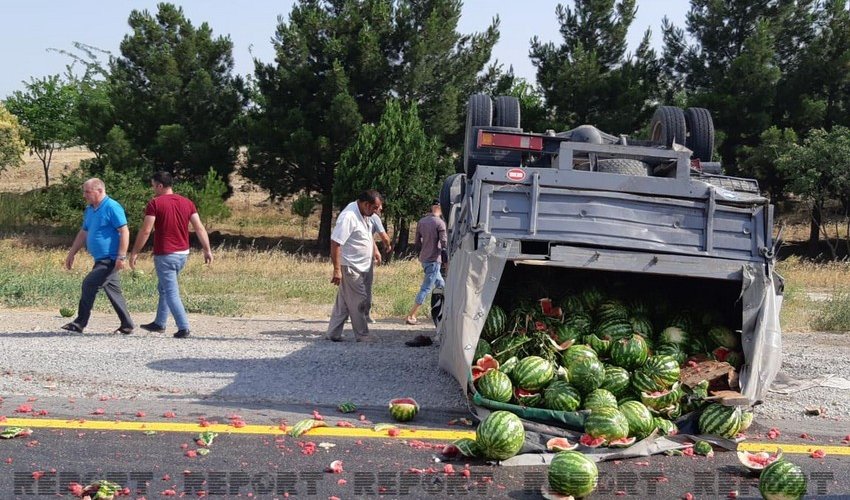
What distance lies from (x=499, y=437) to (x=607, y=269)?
71.7 inches

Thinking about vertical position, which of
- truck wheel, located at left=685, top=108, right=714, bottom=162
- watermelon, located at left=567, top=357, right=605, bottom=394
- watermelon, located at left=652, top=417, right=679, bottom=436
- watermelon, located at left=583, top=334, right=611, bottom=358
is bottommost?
watermelon, located at left=652, top=417, right=679, bottom=436

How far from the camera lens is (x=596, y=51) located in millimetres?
34312

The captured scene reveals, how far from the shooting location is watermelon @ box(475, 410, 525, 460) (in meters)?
5.61

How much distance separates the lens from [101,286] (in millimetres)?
9977

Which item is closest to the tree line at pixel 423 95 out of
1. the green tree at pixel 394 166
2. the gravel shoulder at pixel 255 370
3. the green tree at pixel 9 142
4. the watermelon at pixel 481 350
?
the green tree at pixel 394 166

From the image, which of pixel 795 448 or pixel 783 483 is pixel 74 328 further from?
pixel 783 483

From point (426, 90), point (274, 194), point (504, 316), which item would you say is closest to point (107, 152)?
point (274, 194)

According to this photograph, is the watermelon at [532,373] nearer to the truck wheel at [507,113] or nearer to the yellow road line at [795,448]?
the yellow road line at [795,448]

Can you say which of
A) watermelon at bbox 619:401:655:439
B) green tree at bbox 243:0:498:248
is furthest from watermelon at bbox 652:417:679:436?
green tree at bbox 243:0:498:248

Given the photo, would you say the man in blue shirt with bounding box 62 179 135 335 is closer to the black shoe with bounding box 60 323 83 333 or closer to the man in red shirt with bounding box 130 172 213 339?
the black shoe with bounding box 60 323 83 333

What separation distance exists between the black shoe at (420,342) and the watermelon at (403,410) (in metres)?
3.33

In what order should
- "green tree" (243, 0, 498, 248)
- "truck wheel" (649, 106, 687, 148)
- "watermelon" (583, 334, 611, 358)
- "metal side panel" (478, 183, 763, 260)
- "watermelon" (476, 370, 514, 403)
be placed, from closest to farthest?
1. "watermelon" (476, 370, 514, 403)
2. "metal side panel" (478, 183, 763, 260)
3. "watermelon" (583, 334, 611, 358)
4. "truck wheel" (649, 106, 687, 148)
5. "green tree" (243, 0, 498, 248)

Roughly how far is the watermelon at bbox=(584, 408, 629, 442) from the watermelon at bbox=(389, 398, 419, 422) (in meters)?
1.37

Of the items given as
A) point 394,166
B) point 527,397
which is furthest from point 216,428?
point 394,166
